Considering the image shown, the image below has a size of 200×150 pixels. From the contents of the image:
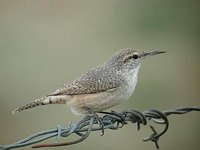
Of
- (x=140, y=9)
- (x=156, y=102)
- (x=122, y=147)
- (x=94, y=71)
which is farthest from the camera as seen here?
(x=140, y=9)

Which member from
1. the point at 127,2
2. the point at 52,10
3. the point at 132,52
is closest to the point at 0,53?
the point at 52,10

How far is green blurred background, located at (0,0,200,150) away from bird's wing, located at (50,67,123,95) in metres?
3.32

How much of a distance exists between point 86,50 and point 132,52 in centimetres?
547

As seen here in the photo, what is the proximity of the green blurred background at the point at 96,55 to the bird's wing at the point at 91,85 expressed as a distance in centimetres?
332

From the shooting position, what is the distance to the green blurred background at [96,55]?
1054 cm

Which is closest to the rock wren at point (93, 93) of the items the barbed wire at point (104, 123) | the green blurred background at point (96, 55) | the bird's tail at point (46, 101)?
the bird's tail at point (46, 101)

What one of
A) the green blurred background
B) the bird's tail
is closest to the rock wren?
the bird's tail

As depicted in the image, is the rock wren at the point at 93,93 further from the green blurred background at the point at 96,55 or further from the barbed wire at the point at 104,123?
the green blurred background at the point at 96,55

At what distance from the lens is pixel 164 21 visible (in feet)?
44.8

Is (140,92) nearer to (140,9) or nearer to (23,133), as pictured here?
(23,133)

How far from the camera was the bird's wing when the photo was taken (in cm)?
672

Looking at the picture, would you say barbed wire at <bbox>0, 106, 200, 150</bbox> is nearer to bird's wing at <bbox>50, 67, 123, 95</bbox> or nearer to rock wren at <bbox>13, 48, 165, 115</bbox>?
rock wren at <bbox>13, 48, 165, 115</bbox>

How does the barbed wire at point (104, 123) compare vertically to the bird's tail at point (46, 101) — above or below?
below

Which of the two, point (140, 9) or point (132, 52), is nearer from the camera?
point (132, 52)
